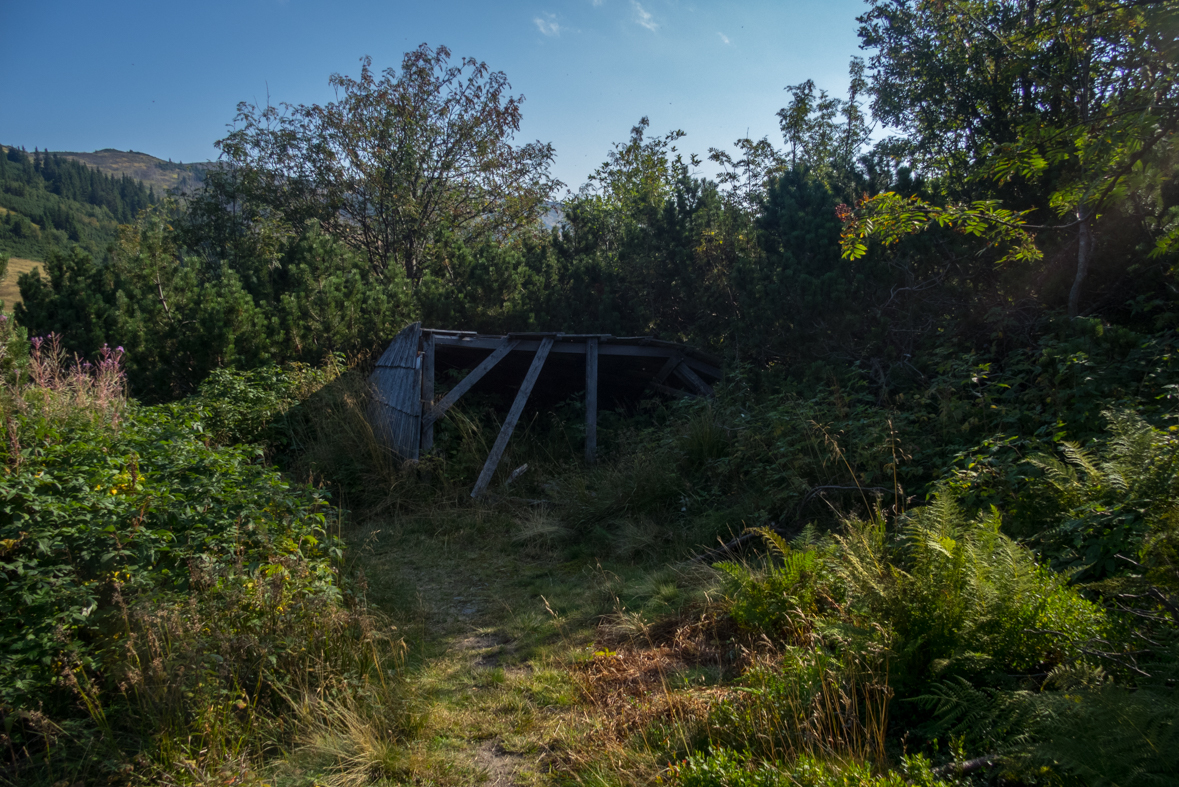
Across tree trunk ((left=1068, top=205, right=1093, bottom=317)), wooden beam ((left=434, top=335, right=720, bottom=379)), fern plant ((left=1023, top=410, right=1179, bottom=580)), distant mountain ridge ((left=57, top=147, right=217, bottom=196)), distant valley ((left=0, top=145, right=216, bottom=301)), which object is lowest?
fern plant ((left=1023, top=410, right=1179, bottom=580))

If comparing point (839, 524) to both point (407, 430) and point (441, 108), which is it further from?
point (441, 108)

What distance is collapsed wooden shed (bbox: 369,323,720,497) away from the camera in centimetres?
830

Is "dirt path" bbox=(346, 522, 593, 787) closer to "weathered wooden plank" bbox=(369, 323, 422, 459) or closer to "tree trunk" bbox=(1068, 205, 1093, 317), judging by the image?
"weathered wooden plank" bbox=(369, 323, 422, 459)

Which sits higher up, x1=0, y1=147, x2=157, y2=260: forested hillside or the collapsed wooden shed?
x1=0, y1=147, x2=157, y2=260: forested hillside

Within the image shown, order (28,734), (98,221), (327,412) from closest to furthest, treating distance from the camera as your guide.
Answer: (28,734) < (327,412) < (98,221)

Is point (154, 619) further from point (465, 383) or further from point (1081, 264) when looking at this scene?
point (1081, 264)

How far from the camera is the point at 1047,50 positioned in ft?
21.7

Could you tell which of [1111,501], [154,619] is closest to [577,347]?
[1111,501]

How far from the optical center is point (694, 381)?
9.19 meters

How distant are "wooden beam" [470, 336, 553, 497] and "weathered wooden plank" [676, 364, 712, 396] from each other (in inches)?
83.1

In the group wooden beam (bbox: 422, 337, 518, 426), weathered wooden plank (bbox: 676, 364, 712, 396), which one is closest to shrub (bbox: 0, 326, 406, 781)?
wooden beam (bbox: 422, 337, 518, 426)

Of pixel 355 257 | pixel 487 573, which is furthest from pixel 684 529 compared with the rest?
pixel 355 257

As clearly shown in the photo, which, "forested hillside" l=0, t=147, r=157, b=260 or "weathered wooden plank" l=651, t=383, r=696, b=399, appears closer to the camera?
"weathered wooden plank" l=651, t=383, r=696, b=399

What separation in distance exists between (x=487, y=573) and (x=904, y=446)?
12.7 feet
